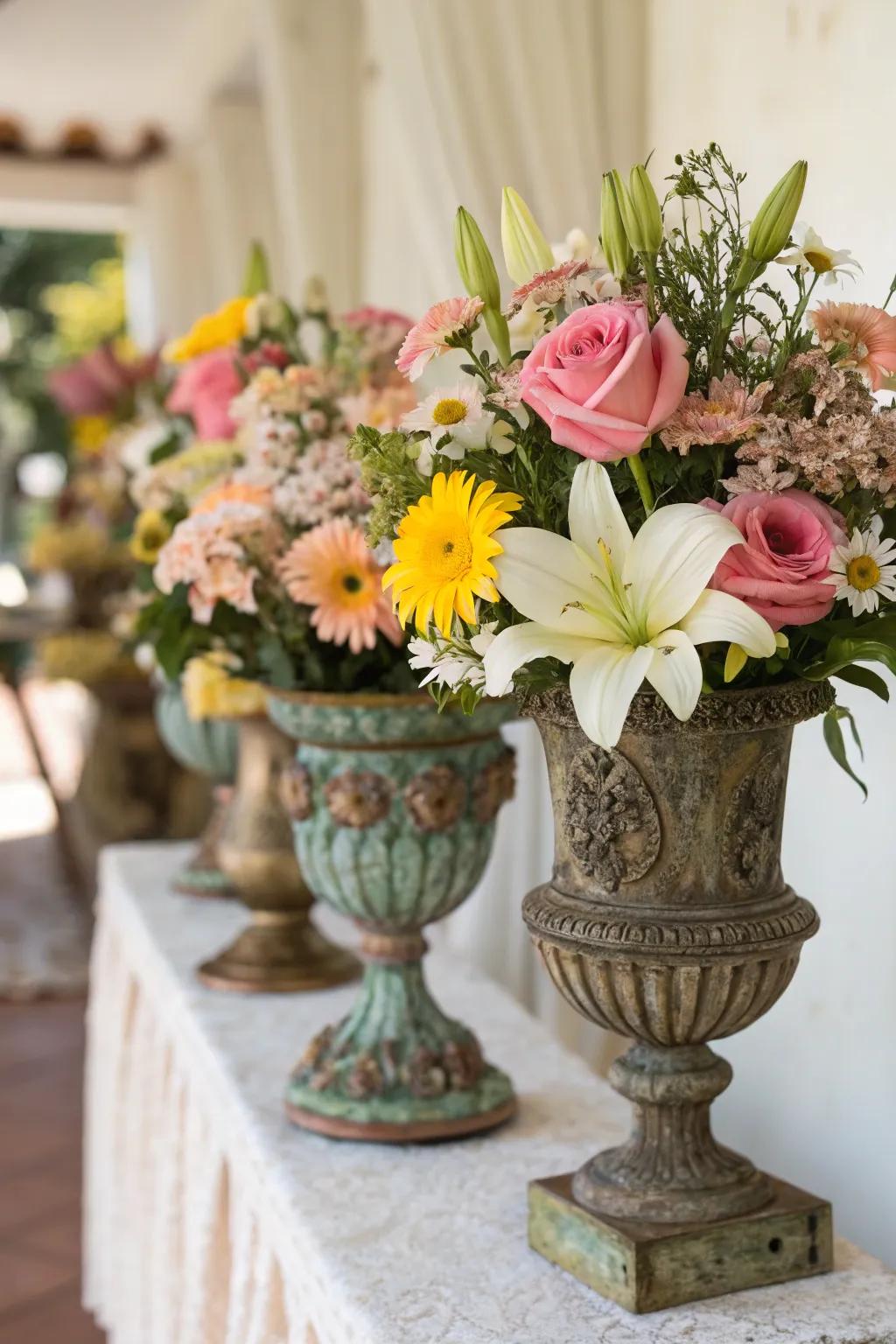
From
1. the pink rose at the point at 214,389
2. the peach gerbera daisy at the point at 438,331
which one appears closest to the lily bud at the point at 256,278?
the pink rose at the point at 214,389

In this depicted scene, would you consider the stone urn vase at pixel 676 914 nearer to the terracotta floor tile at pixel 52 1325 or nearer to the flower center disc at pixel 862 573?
the flower center disc at pixel 862 573

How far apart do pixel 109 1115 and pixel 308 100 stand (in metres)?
2.08

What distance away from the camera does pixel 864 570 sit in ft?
3.20

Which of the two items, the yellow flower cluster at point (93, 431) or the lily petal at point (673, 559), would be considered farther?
the yellow flower cluster at point (93, 431)

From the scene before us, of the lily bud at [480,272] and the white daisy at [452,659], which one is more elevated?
the lily bud at [480,272]

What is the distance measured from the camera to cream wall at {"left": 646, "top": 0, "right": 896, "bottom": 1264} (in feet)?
4.67

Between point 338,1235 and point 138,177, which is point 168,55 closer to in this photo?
point 138,177

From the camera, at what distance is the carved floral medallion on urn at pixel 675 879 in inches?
41.9

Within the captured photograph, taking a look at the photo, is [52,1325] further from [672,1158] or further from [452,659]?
[452,659]

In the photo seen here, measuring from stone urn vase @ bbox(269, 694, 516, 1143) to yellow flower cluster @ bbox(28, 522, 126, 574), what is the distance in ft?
11.5

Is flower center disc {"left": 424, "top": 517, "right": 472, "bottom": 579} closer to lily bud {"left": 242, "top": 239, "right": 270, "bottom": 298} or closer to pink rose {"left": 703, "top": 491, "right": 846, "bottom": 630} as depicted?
pink rose {"left": 703, "top": 491, "right": 846, "bottom": 630}

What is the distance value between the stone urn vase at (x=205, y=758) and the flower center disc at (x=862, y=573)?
1.44m

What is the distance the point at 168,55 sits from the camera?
508cm

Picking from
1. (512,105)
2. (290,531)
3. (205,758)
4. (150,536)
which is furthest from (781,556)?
(205,758)
